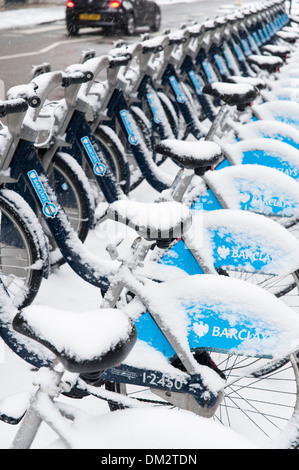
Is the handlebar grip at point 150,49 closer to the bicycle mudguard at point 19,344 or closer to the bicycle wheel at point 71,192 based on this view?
the bicycle wheel at point 71,192

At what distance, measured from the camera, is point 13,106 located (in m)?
2.83

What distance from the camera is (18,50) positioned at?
41.0 ft

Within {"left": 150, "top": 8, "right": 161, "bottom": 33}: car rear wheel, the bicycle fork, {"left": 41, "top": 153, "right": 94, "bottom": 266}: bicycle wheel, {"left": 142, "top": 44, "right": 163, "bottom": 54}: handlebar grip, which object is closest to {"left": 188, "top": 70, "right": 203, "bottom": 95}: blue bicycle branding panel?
{"left": 142, "top": 44, "right": 163, "bottom": 54}: handlebar grip

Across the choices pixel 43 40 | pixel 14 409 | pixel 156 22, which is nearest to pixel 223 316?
pixel 14 409

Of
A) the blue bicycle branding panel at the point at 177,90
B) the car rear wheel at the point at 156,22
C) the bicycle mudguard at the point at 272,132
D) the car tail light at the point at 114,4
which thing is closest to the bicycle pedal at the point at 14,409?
the bicycle mudguard at the point at 272,132

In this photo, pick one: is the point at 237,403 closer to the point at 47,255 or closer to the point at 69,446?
the point at 47,255

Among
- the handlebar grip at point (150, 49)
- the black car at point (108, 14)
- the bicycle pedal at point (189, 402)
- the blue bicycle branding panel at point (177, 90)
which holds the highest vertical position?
the handlebar grip at point (150, 49)

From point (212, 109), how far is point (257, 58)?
1525mm

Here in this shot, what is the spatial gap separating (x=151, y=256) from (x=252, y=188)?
2.83ft

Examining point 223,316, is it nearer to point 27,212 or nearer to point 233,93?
point 27,212

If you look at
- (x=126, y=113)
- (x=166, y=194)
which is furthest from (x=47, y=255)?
(x=126, y=113)

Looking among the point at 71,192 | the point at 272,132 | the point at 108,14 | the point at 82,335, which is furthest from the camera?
the point at 108,14

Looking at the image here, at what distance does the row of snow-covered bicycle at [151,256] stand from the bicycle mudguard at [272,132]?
0.01m

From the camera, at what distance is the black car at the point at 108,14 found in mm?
15422
